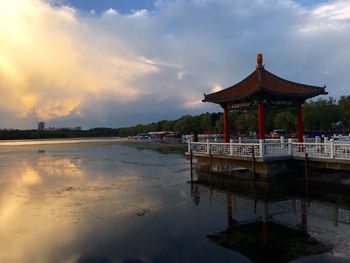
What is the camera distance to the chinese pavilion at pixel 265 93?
2036 centimetres

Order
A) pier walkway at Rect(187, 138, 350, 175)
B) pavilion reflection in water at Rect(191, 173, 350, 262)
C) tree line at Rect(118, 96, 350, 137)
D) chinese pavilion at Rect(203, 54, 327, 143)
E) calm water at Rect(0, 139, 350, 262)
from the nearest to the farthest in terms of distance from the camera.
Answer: pavilion reflection in water at Rect(191, 173, 350, 262), calm water at Rect(0, 139, 350, 262), pier walkway at Rect(187, 138, 350, 175), chinese pavilion at Rect(203, 54, 327, 143), tree line at Rect(118, 96, 350, 137)

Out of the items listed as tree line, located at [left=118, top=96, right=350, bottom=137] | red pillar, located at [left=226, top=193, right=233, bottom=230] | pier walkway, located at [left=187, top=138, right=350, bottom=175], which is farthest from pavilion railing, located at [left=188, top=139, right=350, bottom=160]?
tree line, located at [left=118, top=96, right=350, bottom=137]

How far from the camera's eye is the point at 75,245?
9.40 m

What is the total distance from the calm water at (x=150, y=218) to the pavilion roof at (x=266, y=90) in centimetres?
521

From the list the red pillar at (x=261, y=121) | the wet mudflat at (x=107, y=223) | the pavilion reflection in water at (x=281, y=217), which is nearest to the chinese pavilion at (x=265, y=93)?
the red pillar at (x=261, y=121)

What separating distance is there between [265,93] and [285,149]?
3.31 m

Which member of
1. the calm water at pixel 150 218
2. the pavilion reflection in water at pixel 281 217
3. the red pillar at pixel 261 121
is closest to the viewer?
the pavilion reflection in water at pixel 281 217

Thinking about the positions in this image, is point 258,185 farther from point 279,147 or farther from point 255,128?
point 255,128

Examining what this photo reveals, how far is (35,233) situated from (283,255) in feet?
22.9

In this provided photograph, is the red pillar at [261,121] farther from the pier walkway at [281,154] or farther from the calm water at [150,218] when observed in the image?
the calm water at [150,218]

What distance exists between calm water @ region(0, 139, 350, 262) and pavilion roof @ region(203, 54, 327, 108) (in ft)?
17.1

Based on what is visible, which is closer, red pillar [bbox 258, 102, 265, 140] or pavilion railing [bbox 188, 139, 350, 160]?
pavilion railing [bbox 188, 139, 350, 160]

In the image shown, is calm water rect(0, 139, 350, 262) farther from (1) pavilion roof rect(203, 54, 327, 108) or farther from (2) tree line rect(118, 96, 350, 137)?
(2) tree line rect(118, 96, 350, 137)

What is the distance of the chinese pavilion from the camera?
20359 millimetres
